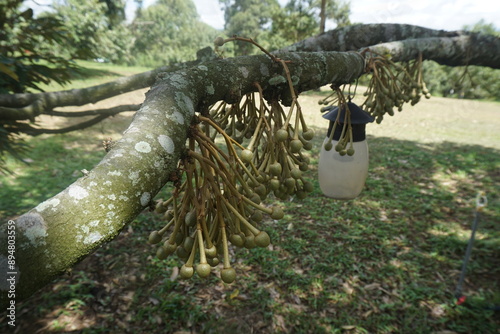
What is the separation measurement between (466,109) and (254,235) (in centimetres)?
1775

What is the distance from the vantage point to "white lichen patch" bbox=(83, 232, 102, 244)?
638mm

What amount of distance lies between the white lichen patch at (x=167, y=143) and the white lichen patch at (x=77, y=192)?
0.71ft

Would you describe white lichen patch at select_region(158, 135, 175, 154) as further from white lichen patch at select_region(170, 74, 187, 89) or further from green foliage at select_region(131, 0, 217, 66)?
green foliage at select_region(131, 0, 217, 66)

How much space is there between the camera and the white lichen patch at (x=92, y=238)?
2.09ft

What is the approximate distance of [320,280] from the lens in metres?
3.88

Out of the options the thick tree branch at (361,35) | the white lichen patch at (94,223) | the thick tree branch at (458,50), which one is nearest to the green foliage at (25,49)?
the thick tree branch at (361,35)

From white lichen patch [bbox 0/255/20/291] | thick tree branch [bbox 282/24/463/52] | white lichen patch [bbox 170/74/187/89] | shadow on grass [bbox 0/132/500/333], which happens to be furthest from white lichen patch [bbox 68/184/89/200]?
shadow on grass [bbox 0/132/500/333]

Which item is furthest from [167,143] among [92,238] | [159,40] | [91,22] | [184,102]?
[159,40]

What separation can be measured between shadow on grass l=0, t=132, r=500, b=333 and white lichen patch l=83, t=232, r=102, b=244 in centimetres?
299

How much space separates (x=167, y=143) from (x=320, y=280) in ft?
11.7

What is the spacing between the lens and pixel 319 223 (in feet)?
16.9

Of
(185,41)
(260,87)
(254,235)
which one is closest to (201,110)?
(260,87)

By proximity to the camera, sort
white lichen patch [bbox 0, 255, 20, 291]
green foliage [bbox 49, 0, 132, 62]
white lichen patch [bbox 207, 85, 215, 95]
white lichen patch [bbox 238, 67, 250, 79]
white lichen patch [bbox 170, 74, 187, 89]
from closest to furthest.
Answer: white lichen patch [bbox 0, 255, 20, 291]
white lichen patch [bbox 170, 74, 187, 89]
white lichen patch [bbox 207, 85, 215, 95]
white lichen patch [bbox 238, 67, 250, 79]
green foliage [bbox 49, 0, 132, 62]

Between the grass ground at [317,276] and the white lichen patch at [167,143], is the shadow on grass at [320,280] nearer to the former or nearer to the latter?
the grass ground at [317,276]
